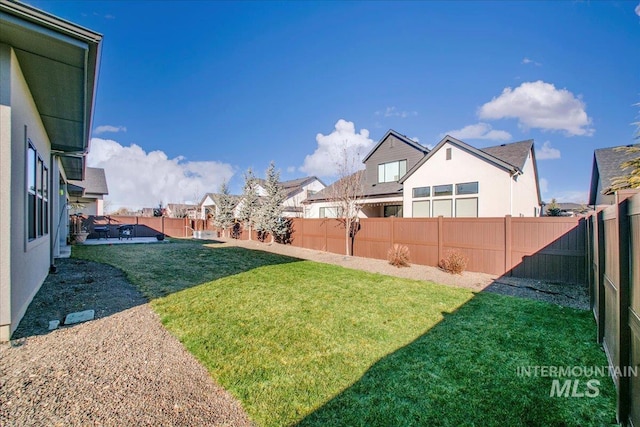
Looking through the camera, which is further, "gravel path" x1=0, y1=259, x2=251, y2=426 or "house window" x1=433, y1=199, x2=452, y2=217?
"house window" x1=433, y1=199, x2=452, y2=217

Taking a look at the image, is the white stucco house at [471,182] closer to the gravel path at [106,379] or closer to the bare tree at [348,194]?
the bare tree at [348,194]

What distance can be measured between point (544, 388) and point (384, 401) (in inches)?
74.0

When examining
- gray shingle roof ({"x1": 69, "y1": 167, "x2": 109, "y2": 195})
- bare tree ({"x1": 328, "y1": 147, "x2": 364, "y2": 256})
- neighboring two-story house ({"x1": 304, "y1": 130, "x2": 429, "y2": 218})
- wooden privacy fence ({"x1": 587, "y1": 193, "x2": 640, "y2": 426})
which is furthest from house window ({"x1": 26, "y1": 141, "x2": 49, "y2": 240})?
gray shingle roof ({"x1": 69, "y1": 167, "x2": 109, "y2": 195})

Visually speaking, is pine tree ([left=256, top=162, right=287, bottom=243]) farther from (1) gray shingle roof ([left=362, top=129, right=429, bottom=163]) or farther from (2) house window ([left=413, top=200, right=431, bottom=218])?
(2) house window ([left=413, top=200, right=431, bottom=218])

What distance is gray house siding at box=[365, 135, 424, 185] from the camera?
19.1m

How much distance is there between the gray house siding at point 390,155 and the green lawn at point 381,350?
1365 centimetres

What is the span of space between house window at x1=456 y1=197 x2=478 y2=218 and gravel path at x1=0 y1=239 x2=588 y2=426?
46.2ft

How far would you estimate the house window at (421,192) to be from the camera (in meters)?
15.6

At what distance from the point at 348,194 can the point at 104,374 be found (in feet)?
36.3

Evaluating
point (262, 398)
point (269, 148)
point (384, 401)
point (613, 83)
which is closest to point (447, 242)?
point (384, 401)

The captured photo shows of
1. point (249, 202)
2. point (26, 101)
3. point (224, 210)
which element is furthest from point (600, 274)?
point (224, 210)

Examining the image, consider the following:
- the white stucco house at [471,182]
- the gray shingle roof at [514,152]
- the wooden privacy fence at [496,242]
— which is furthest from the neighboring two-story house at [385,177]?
the wooden privacy fence at [496,242]

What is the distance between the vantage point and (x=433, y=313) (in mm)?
5398

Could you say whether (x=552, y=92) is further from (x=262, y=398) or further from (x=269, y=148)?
(x=262, y=398)
